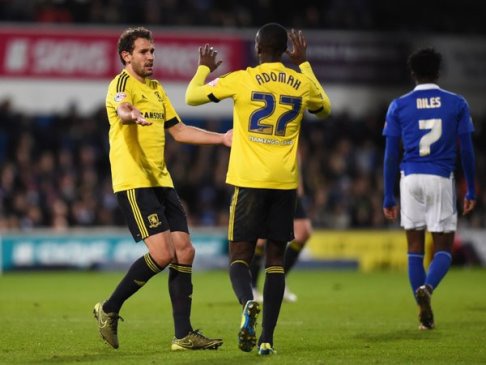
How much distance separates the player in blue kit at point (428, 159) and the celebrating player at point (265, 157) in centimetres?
219

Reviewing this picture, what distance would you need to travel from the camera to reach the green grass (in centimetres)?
791

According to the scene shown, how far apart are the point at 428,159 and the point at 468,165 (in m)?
0.39

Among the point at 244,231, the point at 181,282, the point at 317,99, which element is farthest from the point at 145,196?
the point at 317,99

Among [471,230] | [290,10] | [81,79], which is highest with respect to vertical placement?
[290,10]

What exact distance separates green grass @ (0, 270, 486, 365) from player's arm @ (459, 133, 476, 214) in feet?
3.76

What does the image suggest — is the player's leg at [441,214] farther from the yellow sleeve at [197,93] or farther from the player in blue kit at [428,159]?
the yellow sleeve at [197,93]

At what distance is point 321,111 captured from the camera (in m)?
8.30

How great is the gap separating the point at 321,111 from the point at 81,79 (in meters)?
16.3

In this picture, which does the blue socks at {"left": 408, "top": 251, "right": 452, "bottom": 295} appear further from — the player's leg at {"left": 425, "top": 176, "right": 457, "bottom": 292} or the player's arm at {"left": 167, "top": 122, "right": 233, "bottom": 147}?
the player's arm at {"left": 167, "top": 122, "right": 233, "bottom": 147}

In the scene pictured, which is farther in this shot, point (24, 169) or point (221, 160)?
point (221, 160)

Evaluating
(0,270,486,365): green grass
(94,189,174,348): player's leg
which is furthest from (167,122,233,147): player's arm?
(0,270,486,365): green grass

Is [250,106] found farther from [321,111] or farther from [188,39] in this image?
[188,39]

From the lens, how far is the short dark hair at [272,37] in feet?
26.0

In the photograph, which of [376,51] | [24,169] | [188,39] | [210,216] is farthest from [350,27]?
[24,169]
